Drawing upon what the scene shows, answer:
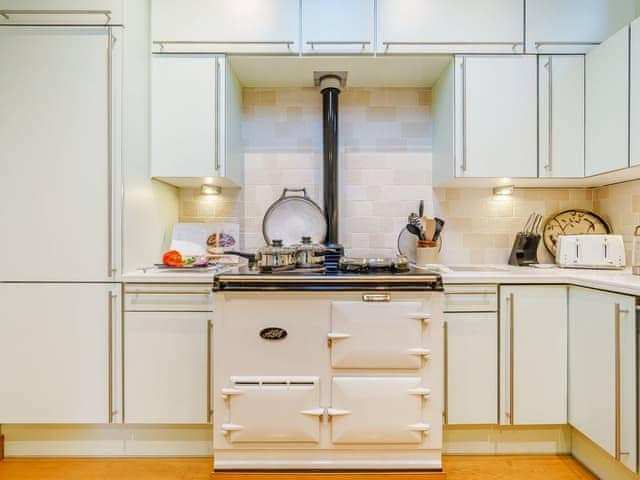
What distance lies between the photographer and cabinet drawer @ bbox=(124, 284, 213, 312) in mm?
1660

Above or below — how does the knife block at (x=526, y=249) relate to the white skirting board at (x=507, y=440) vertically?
above

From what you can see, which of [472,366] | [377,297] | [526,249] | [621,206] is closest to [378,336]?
[377,297]

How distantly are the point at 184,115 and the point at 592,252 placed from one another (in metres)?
2.32

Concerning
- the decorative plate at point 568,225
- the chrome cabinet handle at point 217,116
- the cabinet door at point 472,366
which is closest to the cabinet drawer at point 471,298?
the cabinet door at point 472,366

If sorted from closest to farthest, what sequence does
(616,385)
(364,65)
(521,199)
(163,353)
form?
(616,385), (163,353), (364,65), (521,199)

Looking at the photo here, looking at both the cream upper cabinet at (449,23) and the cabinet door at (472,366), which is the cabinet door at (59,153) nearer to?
the cream upper cabinet at (449,23)

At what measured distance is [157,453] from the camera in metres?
1.74

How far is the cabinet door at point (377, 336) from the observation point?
4.92 feet

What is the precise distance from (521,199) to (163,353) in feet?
7.46

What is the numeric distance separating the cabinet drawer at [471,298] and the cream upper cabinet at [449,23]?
126cm

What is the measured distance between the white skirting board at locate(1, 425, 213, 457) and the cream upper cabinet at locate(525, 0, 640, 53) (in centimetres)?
269

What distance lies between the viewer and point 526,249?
6.96 feet

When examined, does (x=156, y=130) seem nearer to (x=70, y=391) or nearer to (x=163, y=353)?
(x=163, y=353)

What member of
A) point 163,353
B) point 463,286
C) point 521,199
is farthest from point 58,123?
point 521,199
